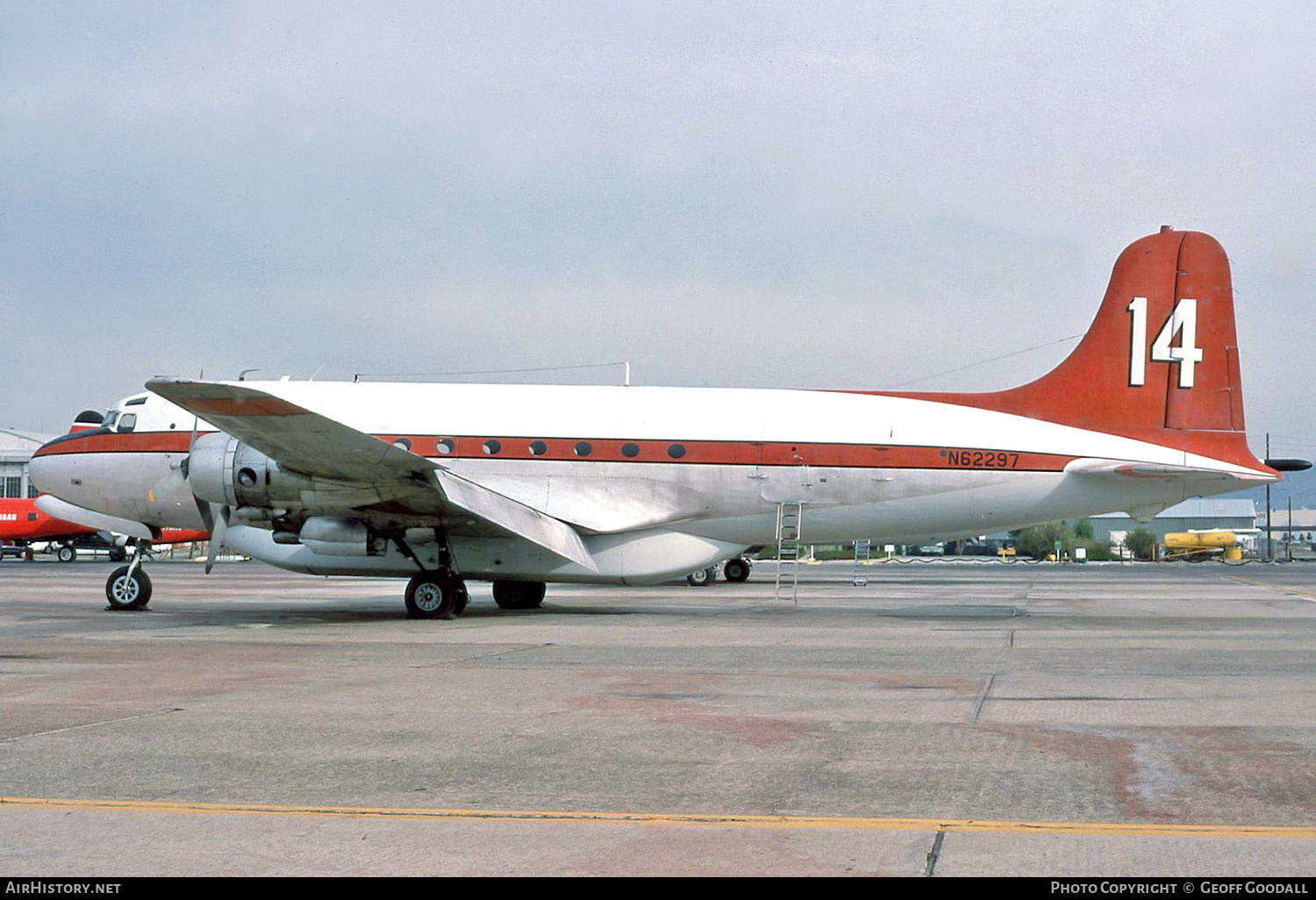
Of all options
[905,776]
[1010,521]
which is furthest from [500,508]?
[905,776]

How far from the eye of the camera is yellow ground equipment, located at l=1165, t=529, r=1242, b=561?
9335cm

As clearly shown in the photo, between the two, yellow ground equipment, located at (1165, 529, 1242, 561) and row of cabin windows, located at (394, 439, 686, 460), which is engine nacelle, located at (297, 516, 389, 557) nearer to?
row of cabin windows, located at (394, 439, 686, 460)

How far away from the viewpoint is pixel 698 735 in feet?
30.1

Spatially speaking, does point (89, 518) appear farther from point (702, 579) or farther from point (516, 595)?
point (702, 579)

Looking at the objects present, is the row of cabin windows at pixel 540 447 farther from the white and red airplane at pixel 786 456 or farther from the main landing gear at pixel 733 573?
the main landing gear at pixel 733 573

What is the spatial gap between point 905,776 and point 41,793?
16.1 ft

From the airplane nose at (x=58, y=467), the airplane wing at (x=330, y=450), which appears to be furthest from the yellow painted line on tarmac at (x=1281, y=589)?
the airplane nose at (x=58, y=467)

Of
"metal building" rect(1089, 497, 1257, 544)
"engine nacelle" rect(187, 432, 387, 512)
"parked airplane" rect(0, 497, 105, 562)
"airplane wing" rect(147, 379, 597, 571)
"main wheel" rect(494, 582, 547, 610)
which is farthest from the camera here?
"metal building" rect(1089, 497, 1257, 544)

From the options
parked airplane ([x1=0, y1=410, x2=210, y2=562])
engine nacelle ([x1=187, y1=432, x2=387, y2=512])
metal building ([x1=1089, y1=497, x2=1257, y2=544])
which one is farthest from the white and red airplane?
metal building ([x1=1089, y1=497, x2=1257, y2=544])

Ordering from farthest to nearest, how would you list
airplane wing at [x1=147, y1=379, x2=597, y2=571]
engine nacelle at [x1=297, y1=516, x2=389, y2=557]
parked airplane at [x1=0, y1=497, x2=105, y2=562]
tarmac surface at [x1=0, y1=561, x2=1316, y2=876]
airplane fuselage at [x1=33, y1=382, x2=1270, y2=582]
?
parked airplane at [x1=0, y1=497, x2=105, y2=562]
airplane fuselage at [x1=33, y1=382, x2=1270, y2=582]
engine nacelle at [x1=297, y1=516, x2=389, y2=557]
airplane wing at [x1=147, y1=379, x2=597, y2=571]
tarmac surface at [x1=0, y1=561, x2=1316, y2=876]

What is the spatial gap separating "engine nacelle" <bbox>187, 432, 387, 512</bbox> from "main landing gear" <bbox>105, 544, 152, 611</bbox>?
363 centimetres

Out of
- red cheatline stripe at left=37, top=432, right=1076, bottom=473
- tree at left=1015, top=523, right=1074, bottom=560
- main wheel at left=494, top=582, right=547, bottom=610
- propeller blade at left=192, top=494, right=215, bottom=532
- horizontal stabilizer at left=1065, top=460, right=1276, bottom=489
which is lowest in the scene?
tree at left=1015, top=523, right=1074, bottom=560

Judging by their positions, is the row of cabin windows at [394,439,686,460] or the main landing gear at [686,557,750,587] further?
the main landing gear at [686,557,750,587]

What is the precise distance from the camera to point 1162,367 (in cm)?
2297
